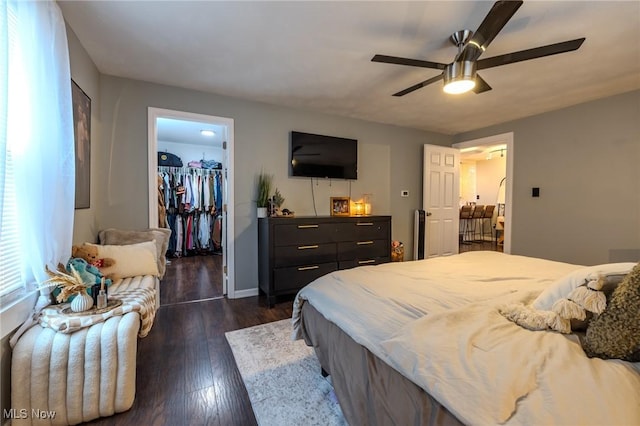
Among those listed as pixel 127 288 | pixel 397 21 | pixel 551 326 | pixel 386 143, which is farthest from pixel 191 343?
pixel 386 143

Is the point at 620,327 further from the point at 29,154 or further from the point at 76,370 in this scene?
the point at 29,154

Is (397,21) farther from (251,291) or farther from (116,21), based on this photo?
(251,291)

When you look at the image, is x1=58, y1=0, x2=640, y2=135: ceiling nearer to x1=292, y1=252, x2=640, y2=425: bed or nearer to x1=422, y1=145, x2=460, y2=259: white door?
x1=422, y1=145, x2=460, y2=259: white door

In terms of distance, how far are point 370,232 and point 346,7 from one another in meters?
2.39

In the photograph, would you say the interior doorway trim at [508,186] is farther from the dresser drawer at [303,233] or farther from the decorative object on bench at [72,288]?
the decorative object on bench at [72,288]

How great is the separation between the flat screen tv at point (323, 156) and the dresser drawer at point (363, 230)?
2.45 feet

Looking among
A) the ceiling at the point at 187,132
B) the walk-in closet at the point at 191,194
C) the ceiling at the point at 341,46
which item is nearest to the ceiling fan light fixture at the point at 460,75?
Answer: the ceiling at the point at 341,46

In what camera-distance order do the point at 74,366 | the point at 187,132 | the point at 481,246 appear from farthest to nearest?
the point at 481,246 → the point at 187,132 → the point at 74,366

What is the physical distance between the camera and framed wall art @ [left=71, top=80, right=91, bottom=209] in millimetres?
1958

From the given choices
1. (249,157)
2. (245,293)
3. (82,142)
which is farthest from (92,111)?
(245,293)

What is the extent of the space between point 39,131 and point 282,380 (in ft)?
6.26

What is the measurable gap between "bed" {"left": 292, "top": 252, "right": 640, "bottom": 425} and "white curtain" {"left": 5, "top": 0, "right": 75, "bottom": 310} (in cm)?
147

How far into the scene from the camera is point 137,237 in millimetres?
2473

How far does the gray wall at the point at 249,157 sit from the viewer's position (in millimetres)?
2607
